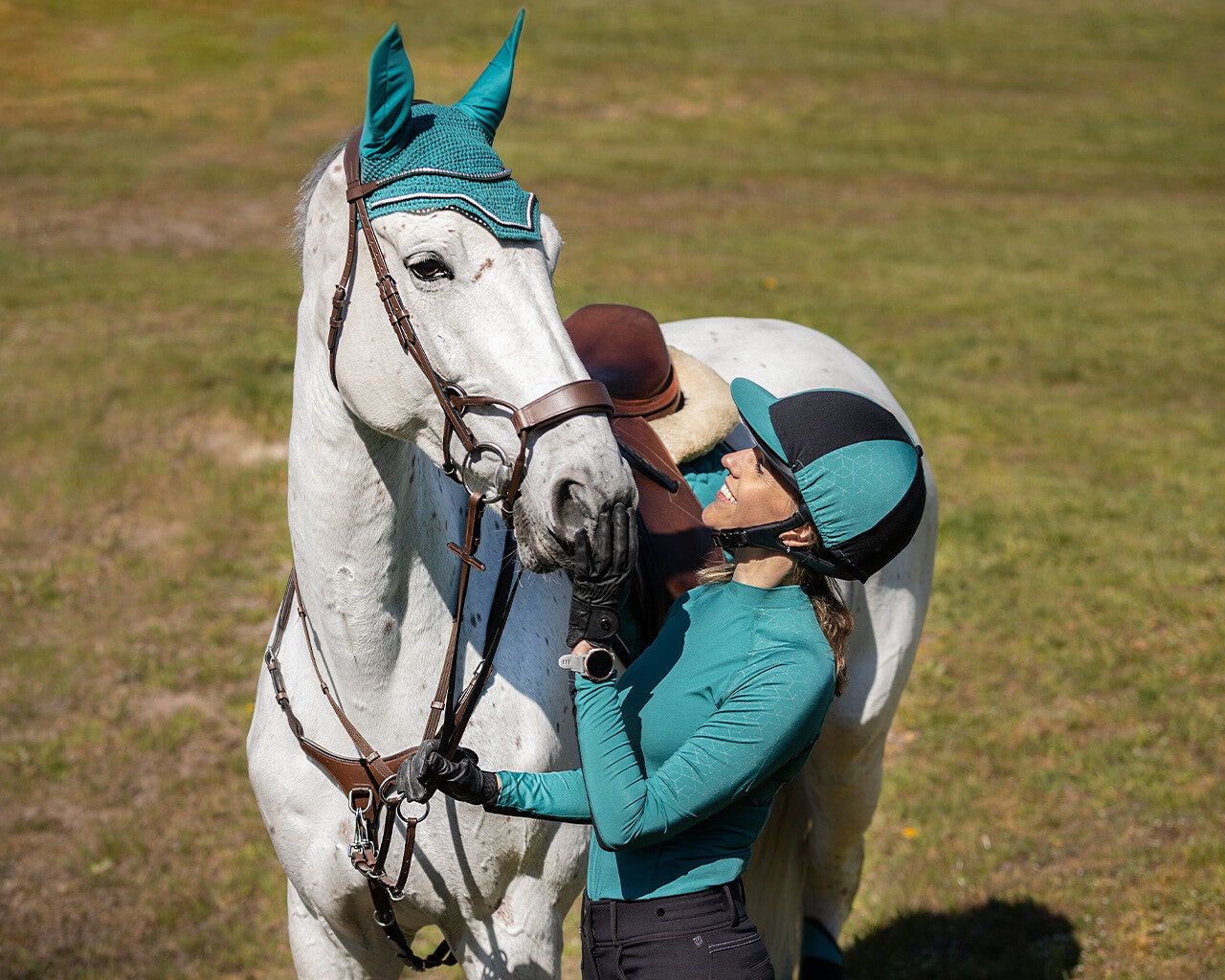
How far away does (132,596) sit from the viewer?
6.26m

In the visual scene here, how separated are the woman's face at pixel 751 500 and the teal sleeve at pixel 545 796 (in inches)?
22.0

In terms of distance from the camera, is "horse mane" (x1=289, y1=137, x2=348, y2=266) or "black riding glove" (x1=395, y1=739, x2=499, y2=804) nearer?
"black riding glove" (x1=395, y1=739, x2=499, y2=804)

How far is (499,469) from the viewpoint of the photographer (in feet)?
6.22

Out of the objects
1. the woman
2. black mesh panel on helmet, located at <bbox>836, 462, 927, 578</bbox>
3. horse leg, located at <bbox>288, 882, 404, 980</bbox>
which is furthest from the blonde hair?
horse leg, located at <bbox>288, 882, 404, 980</bbox>

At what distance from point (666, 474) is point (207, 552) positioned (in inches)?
184

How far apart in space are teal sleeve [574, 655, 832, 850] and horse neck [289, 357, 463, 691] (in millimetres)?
550

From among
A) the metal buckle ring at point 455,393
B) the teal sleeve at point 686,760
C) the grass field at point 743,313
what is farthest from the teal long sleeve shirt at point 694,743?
the grass field at point 743,313

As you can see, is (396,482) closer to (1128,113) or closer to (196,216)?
(196,216)

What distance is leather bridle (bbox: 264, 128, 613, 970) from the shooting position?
1851 mm

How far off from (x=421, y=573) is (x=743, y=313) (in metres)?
8.98

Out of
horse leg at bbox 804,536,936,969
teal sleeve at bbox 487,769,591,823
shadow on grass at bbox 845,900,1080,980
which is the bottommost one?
shadow on grass at bbox 845,900,1080,980

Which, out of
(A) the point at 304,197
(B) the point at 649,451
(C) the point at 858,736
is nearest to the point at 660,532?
(B) the point at 649,451

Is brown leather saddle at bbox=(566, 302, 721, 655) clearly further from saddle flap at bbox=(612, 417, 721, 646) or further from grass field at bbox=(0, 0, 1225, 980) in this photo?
grass field at bbox=(0, 0, 1225, 980)

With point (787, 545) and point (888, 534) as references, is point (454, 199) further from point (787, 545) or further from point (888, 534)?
point (888, 534)
